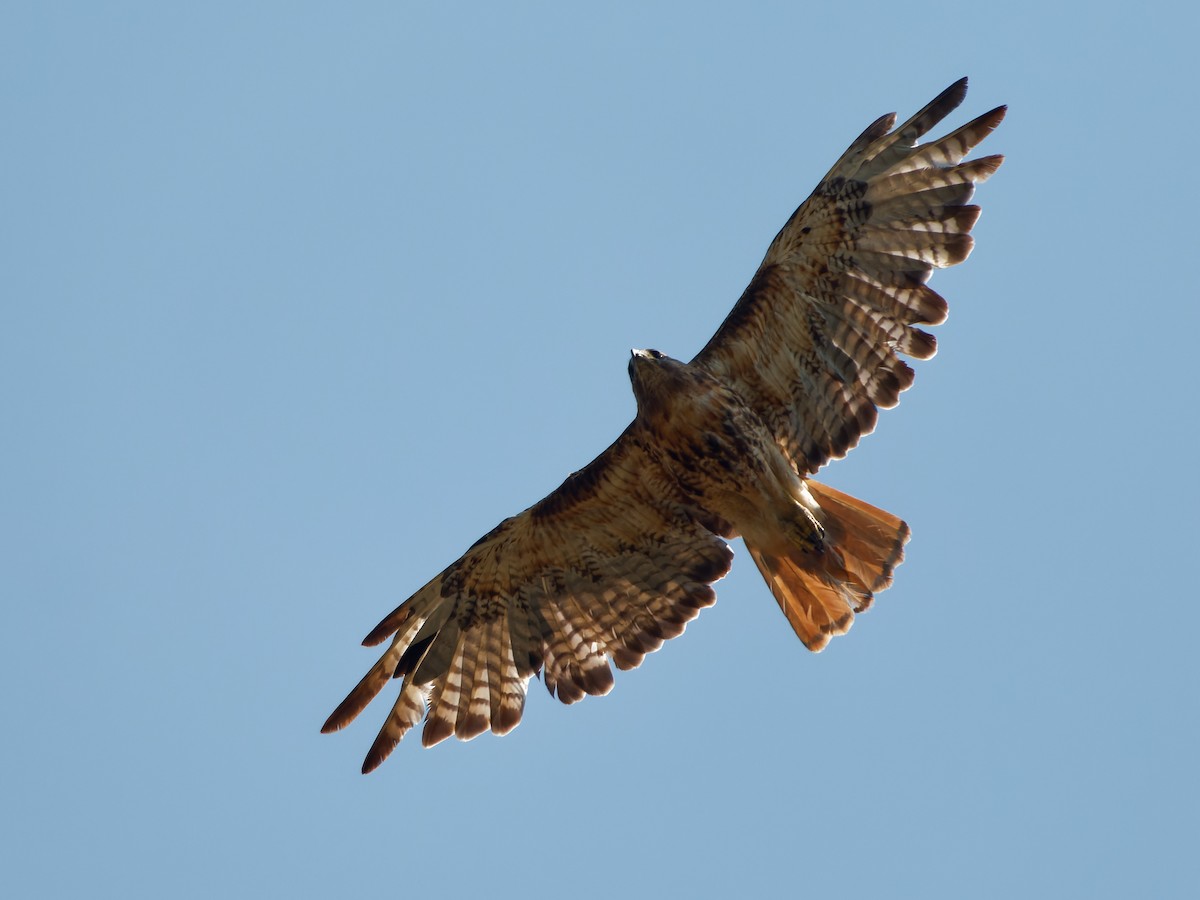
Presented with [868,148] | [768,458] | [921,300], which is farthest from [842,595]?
[868,148]

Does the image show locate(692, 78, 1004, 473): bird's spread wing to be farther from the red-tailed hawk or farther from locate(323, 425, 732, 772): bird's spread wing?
locate(323, 425, 732, 772): bird's spread wing

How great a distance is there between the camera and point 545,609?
1271 cm

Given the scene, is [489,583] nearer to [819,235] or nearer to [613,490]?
[613,490]

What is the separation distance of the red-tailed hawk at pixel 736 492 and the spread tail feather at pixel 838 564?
0.5 inches

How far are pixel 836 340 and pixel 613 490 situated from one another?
71.9 inches

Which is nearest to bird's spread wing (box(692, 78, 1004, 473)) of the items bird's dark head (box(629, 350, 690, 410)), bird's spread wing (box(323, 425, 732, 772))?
bird's dark head (box(629, 350, 690, 410))

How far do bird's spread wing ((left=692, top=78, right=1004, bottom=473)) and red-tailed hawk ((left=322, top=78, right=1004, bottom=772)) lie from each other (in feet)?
0.04

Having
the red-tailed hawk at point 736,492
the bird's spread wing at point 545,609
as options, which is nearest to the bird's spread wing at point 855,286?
the red-tailed hawk at point 736,492

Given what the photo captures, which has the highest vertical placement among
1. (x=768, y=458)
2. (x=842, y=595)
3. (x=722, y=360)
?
(x=722, y=360)

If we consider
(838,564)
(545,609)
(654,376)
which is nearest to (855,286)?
(654,376)

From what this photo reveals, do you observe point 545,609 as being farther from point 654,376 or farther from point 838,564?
point 838,564

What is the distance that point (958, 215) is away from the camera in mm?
11742

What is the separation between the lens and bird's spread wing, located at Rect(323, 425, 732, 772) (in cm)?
1246

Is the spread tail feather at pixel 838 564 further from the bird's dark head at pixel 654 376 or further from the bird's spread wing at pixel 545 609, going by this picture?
the bird's dark head at pixel 654 376
